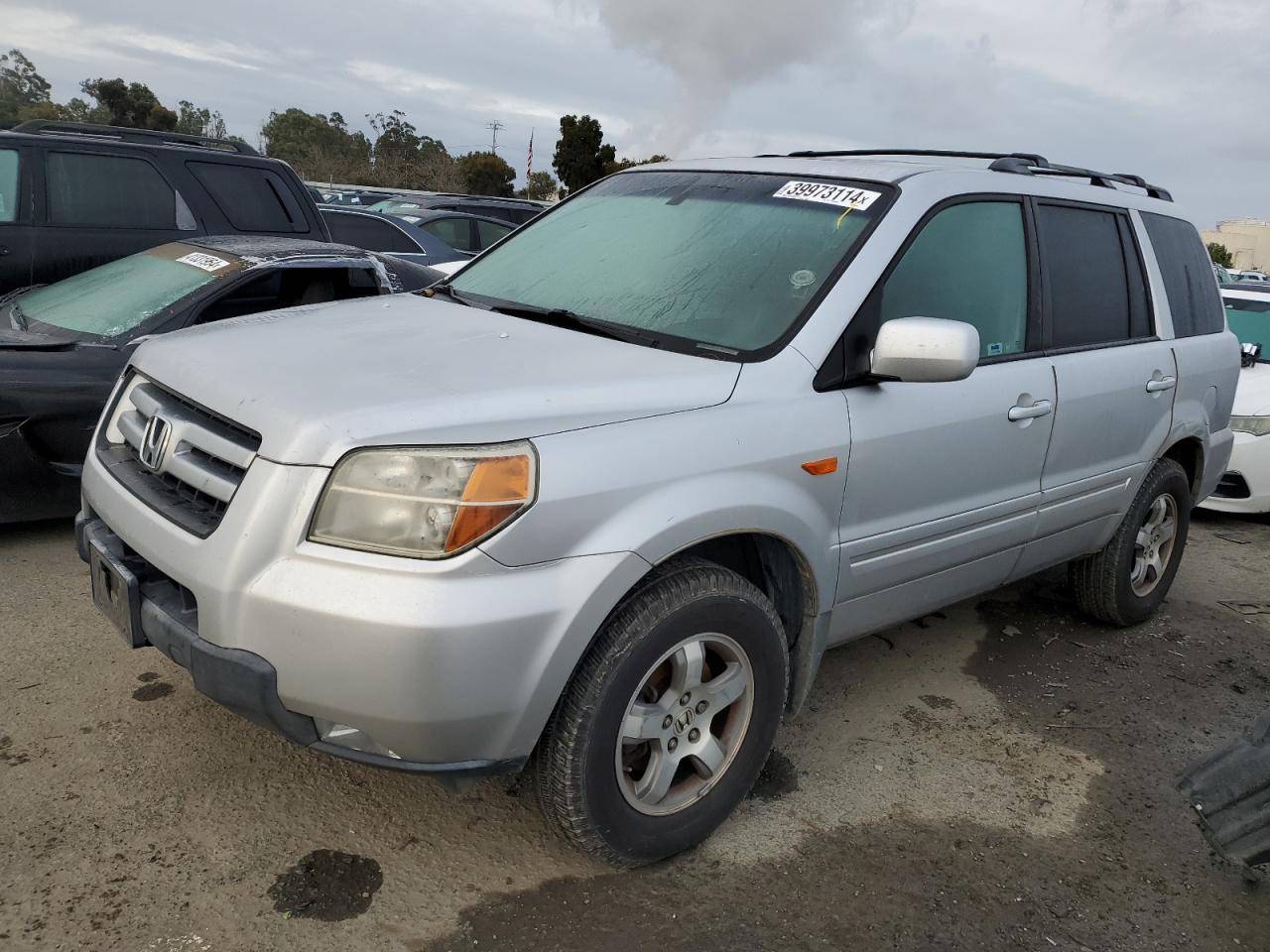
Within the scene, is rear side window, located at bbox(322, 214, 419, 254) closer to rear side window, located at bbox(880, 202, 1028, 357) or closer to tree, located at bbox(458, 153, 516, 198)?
rear side window, located at bbox(880, 202, 1028, 357)

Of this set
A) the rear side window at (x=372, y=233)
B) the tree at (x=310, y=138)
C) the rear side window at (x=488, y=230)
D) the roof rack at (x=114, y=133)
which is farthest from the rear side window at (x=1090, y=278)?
the tree at (x=310, y=138)

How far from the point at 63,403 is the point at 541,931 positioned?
3.02m

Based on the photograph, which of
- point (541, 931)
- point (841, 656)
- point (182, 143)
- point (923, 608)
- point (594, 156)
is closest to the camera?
point (541, 931)

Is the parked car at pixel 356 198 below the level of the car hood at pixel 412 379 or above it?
below

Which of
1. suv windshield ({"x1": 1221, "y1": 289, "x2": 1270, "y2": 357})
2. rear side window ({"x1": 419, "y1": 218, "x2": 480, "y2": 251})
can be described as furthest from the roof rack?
suv windshield ({"x1": 1221, "y1": 289, "x2": 1270, "y2": 357})

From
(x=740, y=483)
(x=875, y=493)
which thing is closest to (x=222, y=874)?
(x=740, y=483)

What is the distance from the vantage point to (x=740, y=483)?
2.58 meters

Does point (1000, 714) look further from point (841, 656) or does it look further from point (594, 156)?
point (594, 156)

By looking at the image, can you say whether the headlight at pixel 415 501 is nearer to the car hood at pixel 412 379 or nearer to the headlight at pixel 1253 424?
the car hood at pixel 412 379

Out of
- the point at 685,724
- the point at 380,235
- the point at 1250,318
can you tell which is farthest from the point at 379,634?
the point at 380,235

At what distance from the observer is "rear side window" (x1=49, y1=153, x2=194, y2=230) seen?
6.21 m

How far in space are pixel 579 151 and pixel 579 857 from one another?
4363 centimetres

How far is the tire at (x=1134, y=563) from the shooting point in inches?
171

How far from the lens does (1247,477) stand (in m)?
6.49
